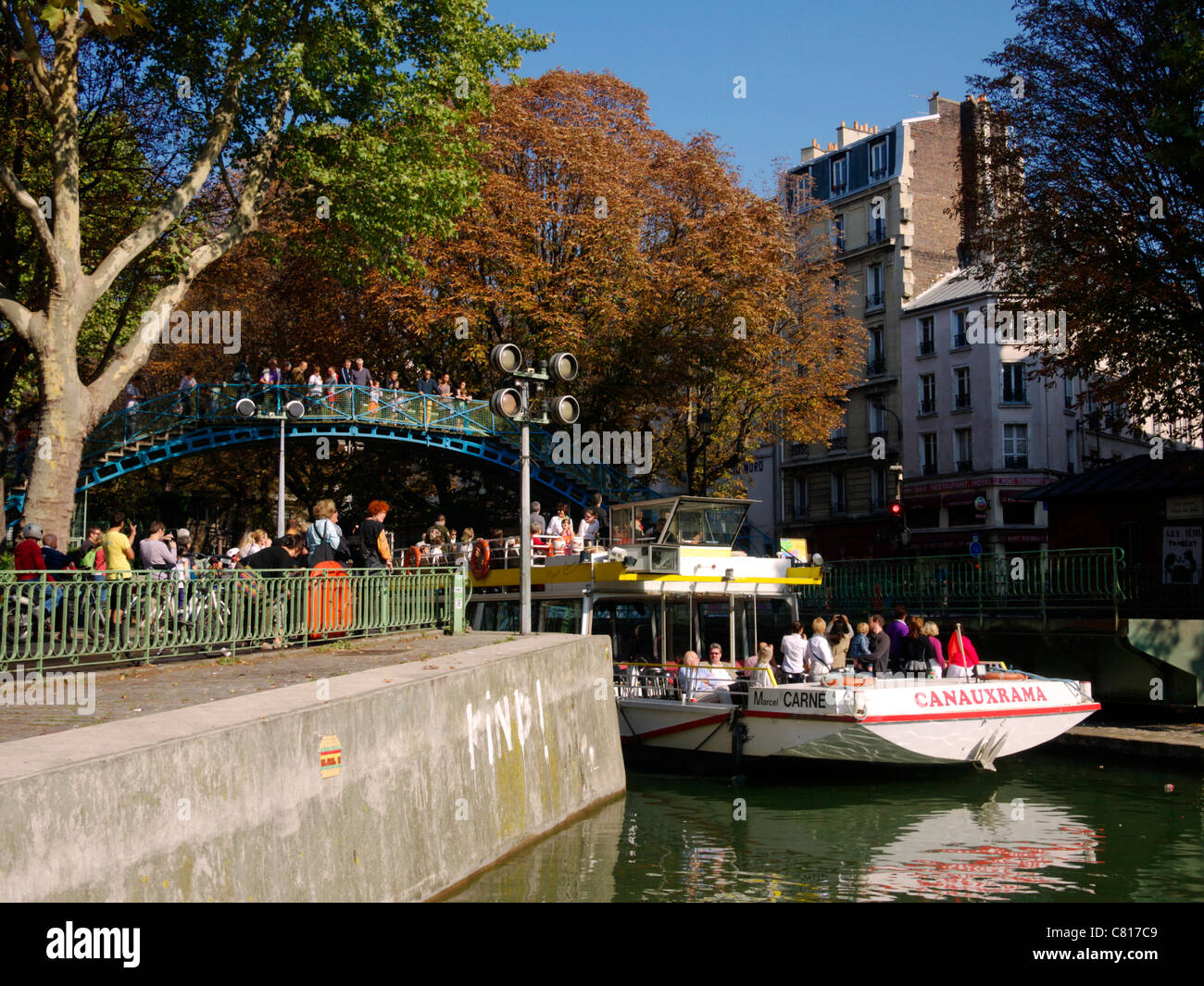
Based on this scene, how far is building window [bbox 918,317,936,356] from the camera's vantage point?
49.2 m

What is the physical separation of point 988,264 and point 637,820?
16.0 meters

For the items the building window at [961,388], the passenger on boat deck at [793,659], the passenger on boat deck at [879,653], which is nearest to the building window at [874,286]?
the building window at [961,388]

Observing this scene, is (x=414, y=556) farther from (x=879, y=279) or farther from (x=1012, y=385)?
(x=879, y=279)

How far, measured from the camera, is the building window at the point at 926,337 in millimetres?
49250

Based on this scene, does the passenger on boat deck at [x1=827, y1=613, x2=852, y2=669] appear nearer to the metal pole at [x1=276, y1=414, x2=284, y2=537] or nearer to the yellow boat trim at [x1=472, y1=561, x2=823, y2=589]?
the yellow boat trim at [x1=472, y1=561, x2=823, y2=589]

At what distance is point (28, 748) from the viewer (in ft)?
19.5

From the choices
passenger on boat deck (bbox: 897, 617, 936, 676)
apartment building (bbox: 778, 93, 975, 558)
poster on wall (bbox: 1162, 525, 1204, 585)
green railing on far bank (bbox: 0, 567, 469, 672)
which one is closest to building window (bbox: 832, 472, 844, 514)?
apartment building (bbox: 778, 93, 975, 558)

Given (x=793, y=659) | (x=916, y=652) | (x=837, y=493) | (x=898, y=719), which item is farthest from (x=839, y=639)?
(x=837, y=493)

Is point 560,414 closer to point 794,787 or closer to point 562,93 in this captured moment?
point 794,787

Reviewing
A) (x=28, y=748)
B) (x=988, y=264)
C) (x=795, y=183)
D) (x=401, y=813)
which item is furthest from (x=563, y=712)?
(x=795, y=183)

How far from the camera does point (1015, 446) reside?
153 ft

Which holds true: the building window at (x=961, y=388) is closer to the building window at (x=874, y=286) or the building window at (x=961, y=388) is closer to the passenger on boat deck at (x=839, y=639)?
the building window at (x=874, y=286)

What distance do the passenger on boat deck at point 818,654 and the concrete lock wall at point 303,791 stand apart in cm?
550
